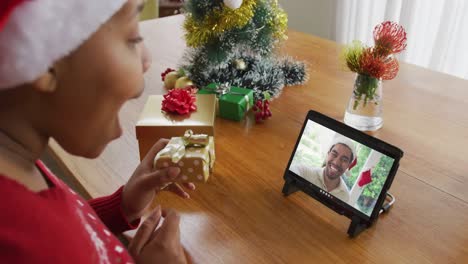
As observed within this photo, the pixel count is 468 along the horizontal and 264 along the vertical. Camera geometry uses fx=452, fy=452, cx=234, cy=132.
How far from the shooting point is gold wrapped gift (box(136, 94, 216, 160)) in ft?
2.92

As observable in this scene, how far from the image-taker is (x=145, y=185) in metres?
0.76

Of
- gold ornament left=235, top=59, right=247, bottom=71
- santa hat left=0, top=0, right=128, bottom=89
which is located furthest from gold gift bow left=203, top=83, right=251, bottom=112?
santa hat left=0, top=0, right=128, bottom=89

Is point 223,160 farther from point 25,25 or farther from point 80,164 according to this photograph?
point 25,25

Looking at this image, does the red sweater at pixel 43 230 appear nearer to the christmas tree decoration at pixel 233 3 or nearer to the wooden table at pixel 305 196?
the wooden table at pixel 305 196

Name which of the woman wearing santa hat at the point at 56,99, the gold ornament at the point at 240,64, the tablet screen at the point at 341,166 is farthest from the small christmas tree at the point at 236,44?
the woman wearing santa hat at the point at 56,99

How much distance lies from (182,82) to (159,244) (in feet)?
1.90

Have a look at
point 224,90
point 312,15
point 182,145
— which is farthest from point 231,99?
point 312,15

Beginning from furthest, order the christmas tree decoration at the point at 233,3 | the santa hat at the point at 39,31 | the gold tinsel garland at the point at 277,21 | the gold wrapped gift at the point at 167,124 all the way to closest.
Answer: the gold tinsel garland at the point at 277,21, the christmas tree decoration at the point at 233,3, the gold wrapped gift at the point at 167,124, the santa hat at the point at 39,31

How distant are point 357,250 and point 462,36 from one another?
1.45m

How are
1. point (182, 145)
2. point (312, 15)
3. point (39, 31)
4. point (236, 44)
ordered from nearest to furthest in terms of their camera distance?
point (39, 31) < point (182, 145) < point (236, 44) < point (312, 15)

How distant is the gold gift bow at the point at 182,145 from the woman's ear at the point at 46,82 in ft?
1.07

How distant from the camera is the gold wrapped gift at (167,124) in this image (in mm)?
889

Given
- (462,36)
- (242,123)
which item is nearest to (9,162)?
(242,123)

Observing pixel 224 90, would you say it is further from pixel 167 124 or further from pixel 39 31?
pixel 39 31
